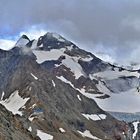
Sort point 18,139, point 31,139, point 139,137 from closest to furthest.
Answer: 1. point 18,139
2. point 31,139
3. point 139,137

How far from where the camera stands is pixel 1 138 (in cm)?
8619

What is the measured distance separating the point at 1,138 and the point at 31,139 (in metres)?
24.0

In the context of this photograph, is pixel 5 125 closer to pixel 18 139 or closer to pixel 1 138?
pixel 18 139

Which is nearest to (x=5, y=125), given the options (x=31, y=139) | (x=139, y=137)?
(x=31, y=139)

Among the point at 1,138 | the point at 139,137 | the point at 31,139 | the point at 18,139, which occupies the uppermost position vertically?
the point at 139,137

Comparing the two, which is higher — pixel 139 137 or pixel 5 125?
pixel 139 137

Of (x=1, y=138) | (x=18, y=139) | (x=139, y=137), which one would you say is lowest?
(x=1, y=138)

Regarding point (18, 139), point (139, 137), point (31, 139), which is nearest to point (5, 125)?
point (18, 139)

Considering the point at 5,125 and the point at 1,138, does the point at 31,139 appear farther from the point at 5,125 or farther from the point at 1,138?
the point at 1,138

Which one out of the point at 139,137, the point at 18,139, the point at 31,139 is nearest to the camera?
the point at 18,139

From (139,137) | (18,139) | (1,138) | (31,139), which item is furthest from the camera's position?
(139,137)

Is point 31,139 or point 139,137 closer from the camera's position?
point 31,139

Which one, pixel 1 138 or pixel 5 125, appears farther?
pixel 5 125

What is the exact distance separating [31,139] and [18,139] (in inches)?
509
